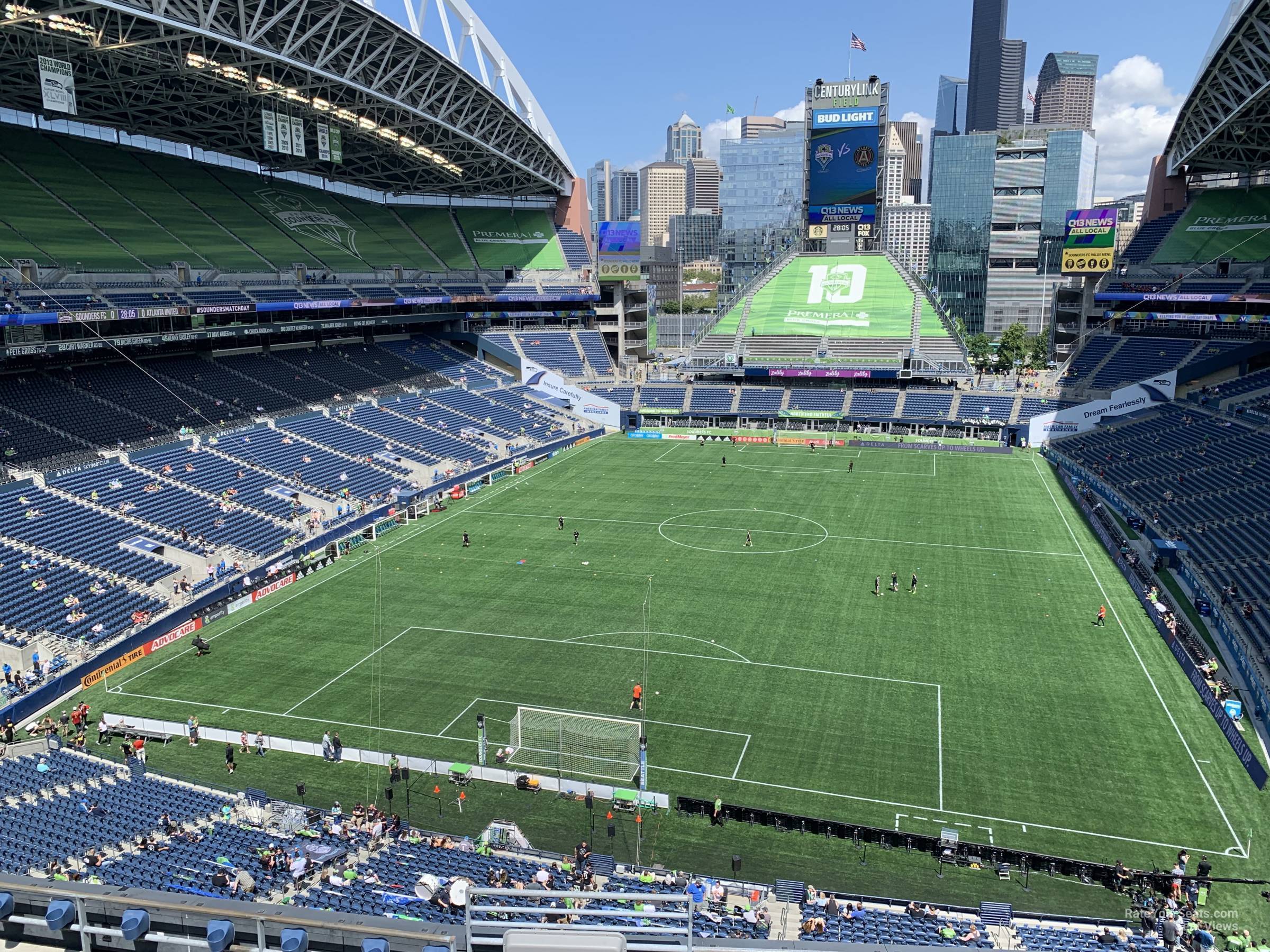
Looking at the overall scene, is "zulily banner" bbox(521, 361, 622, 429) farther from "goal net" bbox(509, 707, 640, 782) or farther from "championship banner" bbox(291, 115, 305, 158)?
"goal net" bbox(509, 707, 640, 782)

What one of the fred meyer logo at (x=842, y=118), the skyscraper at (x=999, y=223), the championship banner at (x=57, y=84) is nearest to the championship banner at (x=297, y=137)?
the championship banner at (x=57, y=84)

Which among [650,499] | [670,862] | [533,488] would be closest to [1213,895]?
[670,862]

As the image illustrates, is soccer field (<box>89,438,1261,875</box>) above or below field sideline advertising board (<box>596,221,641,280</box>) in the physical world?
below

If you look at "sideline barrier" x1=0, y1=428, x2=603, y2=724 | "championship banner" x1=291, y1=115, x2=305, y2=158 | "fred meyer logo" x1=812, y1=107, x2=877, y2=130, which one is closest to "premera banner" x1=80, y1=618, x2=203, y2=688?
"sideline barrier" x1=0, y1=428, x2=603, y2=724

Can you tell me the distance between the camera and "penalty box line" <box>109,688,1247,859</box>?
767 inches

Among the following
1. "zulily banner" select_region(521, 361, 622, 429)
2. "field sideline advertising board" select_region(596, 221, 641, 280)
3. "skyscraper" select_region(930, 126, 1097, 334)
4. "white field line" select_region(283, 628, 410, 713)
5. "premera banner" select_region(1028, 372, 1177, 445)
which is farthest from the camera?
"skyscraper" select_region(930, 126, 1097, 334)

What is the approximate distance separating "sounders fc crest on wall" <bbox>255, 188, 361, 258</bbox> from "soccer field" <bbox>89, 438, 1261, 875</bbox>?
31.8 metres

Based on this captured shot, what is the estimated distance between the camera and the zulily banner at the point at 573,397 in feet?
241

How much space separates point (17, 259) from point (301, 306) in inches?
615

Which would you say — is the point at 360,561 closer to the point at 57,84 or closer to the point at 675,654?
the point at 675,654

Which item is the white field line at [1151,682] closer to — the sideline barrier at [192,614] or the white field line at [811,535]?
the white field line at [811,535]

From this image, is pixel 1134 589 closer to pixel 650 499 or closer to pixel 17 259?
pixel 650 499

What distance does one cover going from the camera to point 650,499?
168 feet

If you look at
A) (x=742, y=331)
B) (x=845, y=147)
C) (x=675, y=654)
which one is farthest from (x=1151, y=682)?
(x=845, y=147)
